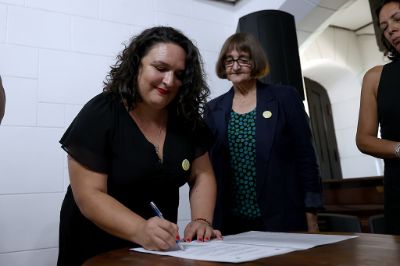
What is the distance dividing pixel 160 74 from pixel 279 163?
2.19 feet

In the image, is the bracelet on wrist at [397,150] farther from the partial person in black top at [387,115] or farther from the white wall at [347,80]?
the white wall at [347,80]

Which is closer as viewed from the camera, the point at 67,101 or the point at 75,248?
the point at 75,248

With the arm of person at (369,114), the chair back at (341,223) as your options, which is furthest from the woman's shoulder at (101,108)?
the chair back at (341,223)

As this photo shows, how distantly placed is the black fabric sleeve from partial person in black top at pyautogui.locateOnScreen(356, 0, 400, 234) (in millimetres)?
942

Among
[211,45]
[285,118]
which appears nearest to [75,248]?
[285,118]

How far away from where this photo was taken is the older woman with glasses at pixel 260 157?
4.91 feet

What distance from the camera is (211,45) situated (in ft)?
9.03

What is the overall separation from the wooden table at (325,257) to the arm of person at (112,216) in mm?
48

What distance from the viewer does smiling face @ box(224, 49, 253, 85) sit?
166 centimetres

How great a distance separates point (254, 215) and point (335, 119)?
4.17m

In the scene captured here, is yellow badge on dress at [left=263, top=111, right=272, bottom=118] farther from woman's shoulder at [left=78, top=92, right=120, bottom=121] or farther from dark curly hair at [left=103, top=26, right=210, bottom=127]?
woman's shoulder at [left=78, top=92, right=120, bottom=121]

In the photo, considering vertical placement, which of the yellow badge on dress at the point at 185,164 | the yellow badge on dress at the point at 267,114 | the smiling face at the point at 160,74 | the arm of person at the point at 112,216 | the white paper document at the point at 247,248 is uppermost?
the smiling face at the point at 160,74

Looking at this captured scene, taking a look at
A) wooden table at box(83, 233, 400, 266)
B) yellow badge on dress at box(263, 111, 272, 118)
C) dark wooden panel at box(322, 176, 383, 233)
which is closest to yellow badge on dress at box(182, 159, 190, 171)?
wooden table at box(83, 233, 400, 266)

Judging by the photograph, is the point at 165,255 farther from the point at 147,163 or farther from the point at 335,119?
the point at 335,119
